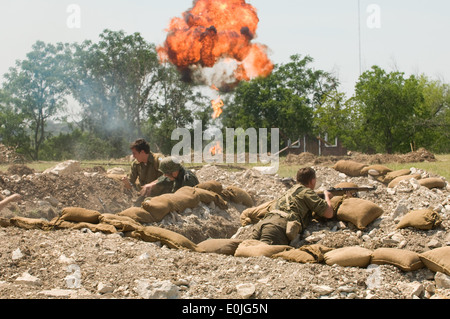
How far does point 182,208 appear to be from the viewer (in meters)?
8.73

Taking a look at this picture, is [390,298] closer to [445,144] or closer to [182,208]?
[182,208]

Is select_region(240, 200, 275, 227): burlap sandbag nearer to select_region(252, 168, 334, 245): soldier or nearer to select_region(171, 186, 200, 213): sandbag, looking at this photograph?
select_region(252, 168, 334, 245): soldier

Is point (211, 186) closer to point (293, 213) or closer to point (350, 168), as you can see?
point (293, 213)

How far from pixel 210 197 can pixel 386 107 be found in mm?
24642

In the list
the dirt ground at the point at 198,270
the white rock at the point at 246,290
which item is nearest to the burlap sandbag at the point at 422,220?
the dirt ground at the point at 198,270

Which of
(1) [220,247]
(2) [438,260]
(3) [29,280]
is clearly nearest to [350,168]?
(1) [220,247]

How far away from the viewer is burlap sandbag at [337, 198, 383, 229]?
7242mm

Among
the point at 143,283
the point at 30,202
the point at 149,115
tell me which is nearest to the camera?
the point at 143,283

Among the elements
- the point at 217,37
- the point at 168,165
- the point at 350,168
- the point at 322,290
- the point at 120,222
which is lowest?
the point at 322,290

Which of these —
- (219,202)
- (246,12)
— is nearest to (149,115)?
(246,12)

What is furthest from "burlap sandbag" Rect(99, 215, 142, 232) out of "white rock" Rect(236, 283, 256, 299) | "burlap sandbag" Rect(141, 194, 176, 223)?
"white rock" Rect(236, 283, 256, 299)

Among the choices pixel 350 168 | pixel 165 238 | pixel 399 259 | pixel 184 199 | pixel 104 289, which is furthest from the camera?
pixel 350 168

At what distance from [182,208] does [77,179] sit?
4.50 metres

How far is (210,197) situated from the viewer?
966cm
